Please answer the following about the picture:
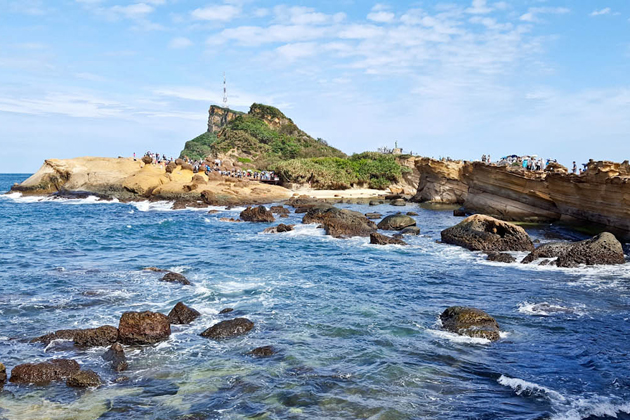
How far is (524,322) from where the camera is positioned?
13.9 meters

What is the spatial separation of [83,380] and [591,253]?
2032 cm

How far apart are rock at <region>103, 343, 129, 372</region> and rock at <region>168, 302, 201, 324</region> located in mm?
2413

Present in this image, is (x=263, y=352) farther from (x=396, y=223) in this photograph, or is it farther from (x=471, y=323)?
(x=396, y=223)

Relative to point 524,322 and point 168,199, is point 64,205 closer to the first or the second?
point 168,199

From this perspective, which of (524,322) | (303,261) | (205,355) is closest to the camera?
(205,355)

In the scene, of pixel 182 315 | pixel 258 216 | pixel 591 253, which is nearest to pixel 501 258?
pixel 591 253

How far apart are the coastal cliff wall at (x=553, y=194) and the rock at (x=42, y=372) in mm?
24398

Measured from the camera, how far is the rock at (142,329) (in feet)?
40.6

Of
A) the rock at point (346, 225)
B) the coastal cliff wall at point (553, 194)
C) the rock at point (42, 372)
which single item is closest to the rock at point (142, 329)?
the rock at point (42, 372)

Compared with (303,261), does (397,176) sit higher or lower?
higher

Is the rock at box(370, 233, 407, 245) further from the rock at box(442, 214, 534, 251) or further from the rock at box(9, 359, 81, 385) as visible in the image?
the rock at box(9, 359, 81, 385)

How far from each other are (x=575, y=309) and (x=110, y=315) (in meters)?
13.9


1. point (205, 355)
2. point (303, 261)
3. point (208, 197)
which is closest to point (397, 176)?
point (208, 197)

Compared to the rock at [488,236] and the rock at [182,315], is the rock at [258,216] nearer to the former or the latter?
the rock at [488,236]
